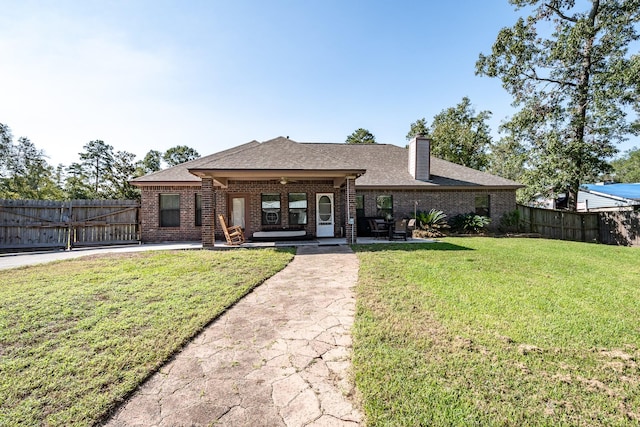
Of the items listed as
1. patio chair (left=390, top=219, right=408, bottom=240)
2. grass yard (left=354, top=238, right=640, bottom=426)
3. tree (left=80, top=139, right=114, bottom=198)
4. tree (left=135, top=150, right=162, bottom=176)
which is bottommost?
grass yard (left=354, top=238, right=640, bottom=426)

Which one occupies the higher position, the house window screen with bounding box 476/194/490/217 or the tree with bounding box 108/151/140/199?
the tree with bounding box 108/151/140/199

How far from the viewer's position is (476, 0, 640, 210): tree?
1479 cm

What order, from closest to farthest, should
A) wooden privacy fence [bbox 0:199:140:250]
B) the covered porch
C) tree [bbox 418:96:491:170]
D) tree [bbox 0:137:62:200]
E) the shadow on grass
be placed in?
the shadow on grass, wooden privacy fence [bbox 0:199:140:250], the covered porch, tree [bbox 418:96:491:170], tree [bbox 0:137:62:200]

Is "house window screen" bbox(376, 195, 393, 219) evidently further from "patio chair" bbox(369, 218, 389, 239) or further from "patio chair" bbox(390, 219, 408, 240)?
"patio chair" bbox(390, 219, 408, 240)

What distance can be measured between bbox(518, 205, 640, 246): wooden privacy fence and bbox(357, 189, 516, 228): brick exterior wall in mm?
1203

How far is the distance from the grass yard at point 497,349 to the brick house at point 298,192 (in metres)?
5.99

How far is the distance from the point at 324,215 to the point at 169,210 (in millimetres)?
7072

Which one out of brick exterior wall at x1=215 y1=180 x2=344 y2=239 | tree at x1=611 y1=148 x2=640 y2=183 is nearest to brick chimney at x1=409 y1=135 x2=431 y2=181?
brick exterior wall at x1=215 y1=180 x2=344 y2=239

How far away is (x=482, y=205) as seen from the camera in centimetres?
1528

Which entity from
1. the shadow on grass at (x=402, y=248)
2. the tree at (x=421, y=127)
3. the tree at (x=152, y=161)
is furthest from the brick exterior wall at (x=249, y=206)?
the tree at (x=152, y=161)

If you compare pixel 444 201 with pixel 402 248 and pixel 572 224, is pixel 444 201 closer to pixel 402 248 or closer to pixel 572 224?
pixel 402 248

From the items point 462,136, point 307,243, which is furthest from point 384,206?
point 462,136

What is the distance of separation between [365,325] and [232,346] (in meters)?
1.61

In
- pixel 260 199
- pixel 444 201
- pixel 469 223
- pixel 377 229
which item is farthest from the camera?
pixel 444 201
